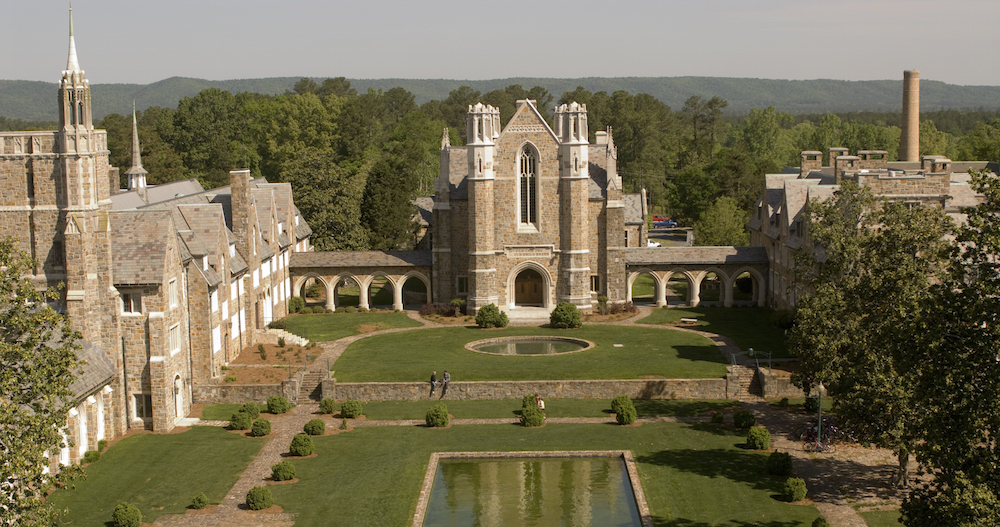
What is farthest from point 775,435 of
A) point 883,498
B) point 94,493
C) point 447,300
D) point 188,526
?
point 447,300

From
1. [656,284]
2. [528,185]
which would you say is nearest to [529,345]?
[528,185]

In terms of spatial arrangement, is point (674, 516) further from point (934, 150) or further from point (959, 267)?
point (934, 150)

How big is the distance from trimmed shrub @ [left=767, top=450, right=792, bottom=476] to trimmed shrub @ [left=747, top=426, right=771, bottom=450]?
8.34ft

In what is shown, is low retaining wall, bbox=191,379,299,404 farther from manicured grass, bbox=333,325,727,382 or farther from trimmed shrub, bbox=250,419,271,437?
trimmed shrub, bbox=250,419,271,437

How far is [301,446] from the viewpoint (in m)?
41.2

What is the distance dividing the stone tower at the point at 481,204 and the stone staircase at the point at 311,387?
17901 millimetres

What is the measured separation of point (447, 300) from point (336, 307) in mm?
7750

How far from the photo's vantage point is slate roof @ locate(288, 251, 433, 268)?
71.1 meters

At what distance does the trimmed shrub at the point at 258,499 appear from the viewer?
115 feet

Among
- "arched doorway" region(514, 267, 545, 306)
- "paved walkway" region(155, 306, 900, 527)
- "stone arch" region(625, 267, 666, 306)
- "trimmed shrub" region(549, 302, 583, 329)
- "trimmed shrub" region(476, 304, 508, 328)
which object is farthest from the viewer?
"stone arch" region(625, 267, 666, 306)

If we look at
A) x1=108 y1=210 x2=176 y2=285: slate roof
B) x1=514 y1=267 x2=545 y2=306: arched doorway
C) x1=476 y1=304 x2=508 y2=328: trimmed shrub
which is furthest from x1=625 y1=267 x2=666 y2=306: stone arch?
x1=108 y1=210 x2=176 y2=285: slate roof

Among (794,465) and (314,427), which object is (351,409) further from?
(794,465)

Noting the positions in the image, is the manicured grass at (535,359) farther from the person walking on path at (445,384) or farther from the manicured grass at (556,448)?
the manicured grass at (556,448)

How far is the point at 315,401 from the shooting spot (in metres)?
49.8
